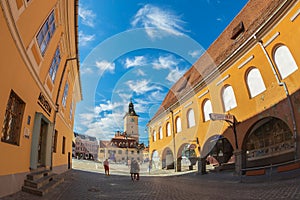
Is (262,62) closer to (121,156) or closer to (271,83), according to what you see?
(271,83)

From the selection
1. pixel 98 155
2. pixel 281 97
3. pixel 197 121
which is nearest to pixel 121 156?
pixel 98 155

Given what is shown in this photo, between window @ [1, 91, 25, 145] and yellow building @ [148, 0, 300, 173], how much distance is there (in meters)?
10.3

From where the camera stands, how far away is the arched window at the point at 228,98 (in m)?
15.1

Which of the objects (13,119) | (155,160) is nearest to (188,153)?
(155,160)

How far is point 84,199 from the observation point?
20.7ft

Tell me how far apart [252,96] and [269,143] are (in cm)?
489

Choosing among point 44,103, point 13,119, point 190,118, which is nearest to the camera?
point 13,119

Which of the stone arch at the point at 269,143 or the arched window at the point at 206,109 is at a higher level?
the arched window at the point at 206,109

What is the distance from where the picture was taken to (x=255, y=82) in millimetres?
13148

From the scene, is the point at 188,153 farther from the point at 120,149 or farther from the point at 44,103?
the point at 120,149

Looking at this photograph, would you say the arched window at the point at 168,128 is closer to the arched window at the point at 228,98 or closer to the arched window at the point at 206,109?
the arched window at the point at 206,109

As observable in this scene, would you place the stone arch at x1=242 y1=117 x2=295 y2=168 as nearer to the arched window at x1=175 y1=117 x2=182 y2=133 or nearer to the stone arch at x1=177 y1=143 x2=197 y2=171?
the stone arch at x1=177 y1=143 x2=197 y2=171

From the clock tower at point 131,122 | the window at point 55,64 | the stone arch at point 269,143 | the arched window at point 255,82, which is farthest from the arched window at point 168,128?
the clock tower at point 131,122

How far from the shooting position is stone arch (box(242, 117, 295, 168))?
1362cm
